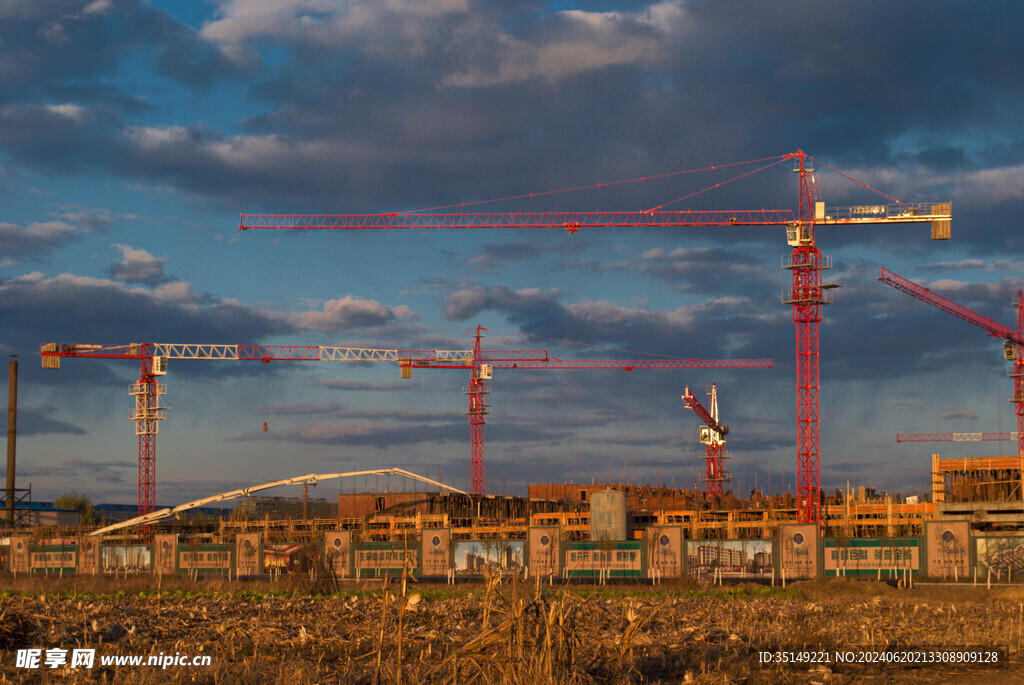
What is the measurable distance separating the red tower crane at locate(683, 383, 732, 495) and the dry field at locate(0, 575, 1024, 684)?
126750mm

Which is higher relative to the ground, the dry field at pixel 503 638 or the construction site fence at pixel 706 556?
the dry field at pixel 503 638

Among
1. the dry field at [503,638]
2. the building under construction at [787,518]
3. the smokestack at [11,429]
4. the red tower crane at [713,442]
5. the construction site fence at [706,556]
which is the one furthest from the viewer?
the red tower crane at [713,442]

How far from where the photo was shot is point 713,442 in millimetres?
155750

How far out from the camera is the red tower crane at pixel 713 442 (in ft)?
492

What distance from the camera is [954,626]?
64.6 ft

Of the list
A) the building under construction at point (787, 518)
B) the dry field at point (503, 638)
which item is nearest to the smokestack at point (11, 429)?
the building under construction at point (787, 518)

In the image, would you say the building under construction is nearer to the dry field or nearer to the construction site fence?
the construction site fence

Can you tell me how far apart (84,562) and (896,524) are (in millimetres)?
46679

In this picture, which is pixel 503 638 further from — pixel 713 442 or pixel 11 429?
pixel 713 442

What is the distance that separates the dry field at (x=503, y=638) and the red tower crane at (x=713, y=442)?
127m

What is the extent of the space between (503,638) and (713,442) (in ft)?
492

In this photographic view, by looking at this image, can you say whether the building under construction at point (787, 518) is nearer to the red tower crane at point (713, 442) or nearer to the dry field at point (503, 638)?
the dry field at point (503, 638)

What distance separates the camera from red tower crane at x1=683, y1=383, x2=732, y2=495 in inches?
5901

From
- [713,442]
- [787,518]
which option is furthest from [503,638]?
[713,442]
